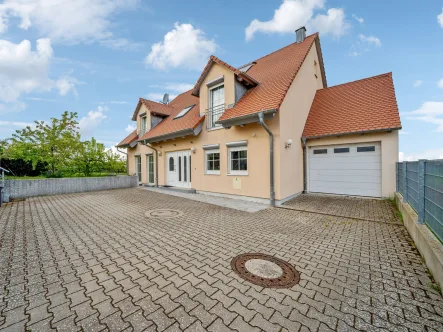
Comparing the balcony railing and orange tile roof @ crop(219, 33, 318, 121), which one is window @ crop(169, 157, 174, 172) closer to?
the balcony railing

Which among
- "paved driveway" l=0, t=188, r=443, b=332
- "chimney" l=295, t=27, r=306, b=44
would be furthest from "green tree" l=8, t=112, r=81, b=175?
"chimney" l=295, t=27, r=306, b=44

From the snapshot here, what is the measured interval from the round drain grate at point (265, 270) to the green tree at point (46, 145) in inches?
597

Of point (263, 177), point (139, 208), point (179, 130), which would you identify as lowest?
point (139, 208)

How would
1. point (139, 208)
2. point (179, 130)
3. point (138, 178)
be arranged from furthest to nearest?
point (138, 178)
point (179, 130)
point (139, 208)

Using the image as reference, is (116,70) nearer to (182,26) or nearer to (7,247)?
(182,26)

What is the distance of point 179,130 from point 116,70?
7.86 meters

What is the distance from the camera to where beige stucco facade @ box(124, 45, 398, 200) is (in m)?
7.62

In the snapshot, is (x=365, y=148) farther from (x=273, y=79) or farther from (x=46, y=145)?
(x=46, y=145)

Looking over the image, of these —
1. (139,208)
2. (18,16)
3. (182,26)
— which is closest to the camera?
(139,208)

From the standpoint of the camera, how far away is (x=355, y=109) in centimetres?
901

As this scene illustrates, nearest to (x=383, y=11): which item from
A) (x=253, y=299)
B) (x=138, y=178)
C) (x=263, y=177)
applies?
(x=263, y=177)

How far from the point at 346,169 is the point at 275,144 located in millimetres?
3848

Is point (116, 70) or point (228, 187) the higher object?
point (116, 70)

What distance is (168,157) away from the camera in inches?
491
